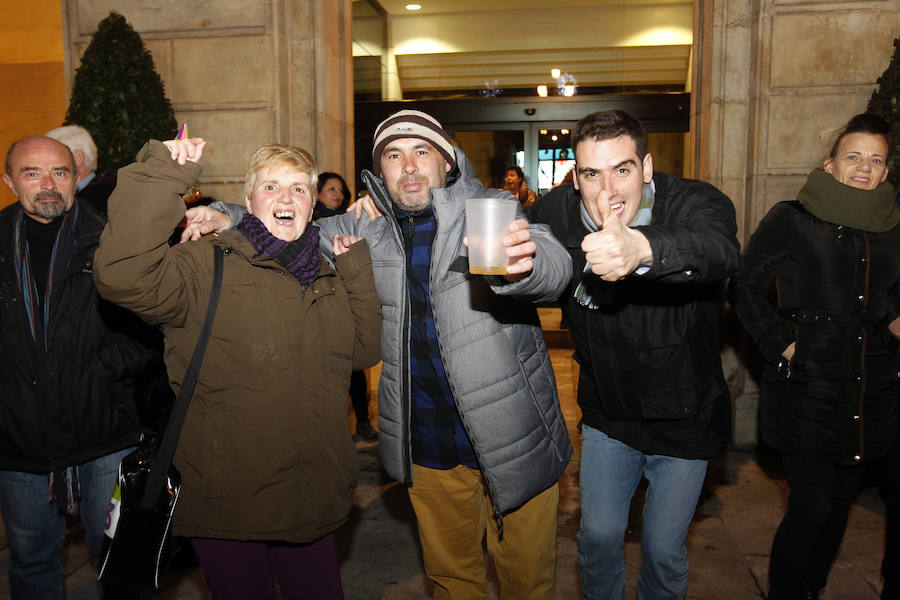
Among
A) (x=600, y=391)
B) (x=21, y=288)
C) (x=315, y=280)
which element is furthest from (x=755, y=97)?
(x=21, y=288)

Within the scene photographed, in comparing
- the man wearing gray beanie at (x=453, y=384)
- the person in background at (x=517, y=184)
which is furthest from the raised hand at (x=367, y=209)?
the person in background at (x=517, y=184)

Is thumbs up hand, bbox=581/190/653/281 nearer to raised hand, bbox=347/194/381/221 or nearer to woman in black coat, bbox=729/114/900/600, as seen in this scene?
raised hand, bbox=347/194/381/221

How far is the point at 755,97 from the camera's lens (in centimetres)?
502

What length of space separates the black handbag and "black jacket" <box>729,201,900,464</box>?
2403 mm

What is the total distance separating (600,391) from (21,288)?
2.27 meters

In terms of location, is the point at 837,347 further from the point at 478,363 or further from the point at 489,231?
the point at 489,231

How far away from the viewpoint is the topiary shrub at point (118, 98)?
4742 millimetres

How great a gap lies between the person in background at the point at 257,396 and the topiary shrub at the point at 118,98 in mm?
3005

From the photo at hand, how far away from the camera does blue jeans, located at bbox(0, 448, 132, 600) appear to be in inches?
106

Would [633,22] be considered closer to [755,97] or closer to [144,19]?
[755,97]

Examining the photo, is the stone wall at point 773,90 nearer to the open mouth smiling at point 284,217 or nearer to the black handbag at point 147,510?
the open mouth smiling at point 284,217

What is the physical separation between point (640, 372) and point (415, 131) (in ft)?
4.02

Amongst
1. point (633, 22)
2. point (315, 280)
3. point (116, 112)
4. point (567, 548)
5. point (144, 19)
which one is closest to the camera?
point (315, 280)

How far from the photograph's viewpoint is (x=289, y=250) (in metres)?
2.24
